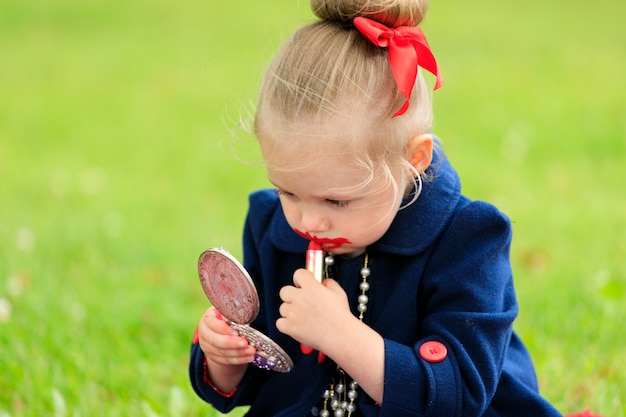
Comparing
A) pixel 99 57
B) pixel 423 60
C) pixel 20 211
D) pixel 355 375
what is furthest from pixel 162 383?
pixel 99 57

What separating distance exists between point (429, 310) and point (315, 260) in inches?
12.7

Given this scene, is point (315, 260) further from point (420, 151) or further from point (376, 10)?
point (376, 10)

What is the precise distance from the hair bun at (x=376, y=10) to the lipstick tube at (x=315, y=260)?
0.53 meters

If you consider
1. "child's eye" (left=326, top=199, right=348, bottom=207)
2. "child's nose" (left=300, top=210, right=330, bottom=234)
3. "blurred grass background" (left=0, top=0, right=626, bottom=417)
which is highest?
"child's eye" (left=326, top=199, right=348, bottom=207)

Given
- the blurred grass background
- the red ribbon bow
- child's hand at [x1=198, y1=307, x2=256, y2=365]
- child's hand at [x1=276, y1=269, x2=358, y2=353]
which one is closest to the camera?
the red ribbon bow

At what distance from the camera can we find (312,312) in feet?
7.06

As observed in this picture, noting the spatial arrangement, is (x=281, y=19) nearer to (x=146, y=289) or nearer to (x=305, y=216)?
(x=146, y=289)

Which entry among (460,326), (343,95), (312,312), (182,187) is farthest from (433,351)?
(182,187)

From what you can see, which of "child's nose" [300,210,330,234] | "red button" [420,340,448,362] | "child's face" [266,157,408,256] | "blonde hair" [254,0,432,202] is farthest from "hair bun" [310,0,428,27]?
"red button" [420,340,448,362]

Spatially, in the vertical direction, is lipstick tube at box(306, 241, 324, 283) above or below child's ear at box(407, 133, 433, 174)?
below

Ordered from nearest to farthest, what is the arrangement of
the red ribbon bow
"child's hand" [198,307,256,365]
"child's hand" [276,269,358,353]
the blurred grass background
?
the red ribbon bow → "child's hand" [276,269,358,353] → "child's hand" [198,307,256,365] → the blurred grass background

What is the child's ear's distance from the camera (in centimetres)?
218

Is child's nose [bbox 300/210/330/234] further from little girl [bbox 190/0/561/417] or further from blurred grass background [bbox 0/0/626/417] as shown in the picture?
blurred grass background [bbox 0/0/626/417]

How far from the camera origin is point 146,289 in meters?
4.09
